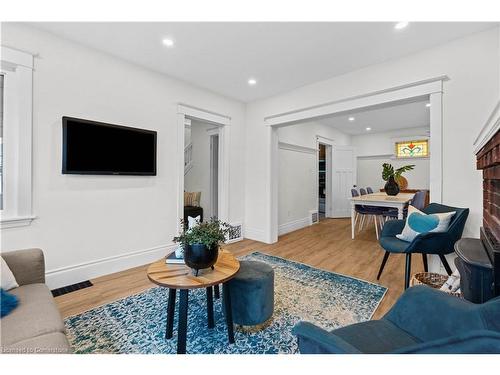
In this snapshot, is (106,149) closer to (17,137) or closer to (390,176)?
(17,137)

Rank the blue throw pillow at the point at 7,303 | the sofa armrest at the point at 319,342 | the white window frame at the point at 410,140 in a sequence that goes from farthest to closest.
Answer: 1. the white window frame at the point at 410,140
2. the blue throw pillow at the point at 7,303
3. the sofa armrest at the point at 319,342

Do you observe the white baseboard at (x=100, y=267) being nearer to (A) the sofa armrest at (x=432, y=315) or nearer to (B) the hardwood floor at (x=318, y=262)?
(B) the hardwood floor at (x=318, y=262)

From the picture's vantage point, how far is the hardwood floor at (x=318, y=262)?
87.0 inches

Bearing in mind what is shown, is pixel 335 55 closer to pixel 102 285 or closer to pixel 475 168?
pixel 475 168

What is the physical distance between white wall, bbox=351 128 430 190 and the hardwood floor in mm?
2559

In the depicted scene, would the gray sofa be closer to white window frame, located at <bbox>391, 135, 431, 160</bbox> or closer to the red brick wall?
Result: the red brick wall

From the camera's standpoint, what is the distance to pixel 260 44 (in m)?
2.52

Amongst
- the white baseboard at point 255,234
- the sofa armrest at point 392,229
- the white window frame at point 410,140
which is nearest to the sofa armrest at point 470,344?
the sofa armrest at point 392,229

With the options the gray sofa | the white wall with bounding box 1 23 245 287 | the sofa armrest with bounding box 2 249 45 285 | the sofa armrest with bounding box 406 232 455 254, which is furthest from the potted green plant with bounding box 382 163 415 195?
the sofa armrest with bounding box 2 249 45 285

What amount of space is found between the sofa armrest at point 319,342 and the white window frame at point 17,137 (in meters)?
2.71

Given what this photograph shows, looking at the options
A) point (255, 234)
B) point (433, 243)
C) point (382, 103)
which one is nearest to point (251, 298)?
point (433, 243)

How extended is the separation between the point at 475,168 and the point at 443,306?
1.92 metres

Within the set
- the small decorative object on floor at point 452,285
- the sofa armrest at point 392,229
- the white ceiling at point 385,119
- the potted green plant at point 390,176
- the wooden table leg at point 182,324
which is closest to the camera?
the wooden table leg at point 182,324

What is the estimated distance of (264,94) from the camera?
4.02 meters
